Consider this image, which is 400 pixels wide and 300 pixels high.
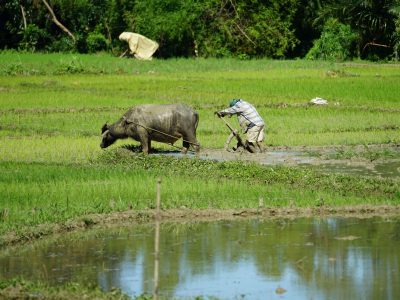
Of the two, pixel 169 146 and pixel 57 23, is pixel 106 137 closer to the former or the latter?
pixel 169 146

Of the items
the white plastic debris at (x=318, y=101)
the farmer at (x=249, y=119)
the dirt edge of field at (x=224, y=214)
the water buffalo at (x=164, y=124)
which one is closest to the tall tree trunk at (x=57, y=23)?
the white plastic debris at (x=318, y=101)

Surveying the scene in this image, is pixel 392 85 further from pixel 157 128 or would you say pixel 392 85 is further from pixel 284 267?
pixel 284 267

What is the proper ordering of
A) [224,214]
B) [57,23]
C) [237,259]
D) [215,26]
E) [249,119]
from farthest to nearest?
1. [57,23]
2. [215,26]
3. [249,119]
4. [224,214]
5. [237,259]

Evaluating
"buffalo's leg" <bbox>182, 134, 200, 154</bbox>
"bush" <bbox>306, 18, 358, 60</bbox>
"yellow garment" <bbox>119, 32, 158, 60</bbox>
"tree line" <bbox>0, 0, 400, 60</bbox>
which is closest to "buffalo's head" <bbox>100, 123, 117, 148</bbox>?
"buffalo's leg" <bbox>182, 134, 200, 154</bbox>

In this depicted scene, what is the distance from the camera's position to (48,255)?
7832 mm

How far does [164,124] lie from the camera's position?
13977 mm

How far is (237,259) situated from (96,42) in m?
27.8

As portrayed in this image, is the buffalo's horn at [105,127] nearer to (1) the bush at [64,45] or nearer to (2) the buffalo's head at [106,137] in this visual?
(2) the buffalo's head at [106,137]

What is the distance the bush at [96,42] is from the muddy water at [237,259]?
26.1 metres

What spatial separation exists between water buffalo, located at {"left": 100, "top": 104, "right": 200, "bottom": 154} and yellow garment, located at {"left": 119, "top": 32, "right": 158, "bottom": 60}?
708 inches

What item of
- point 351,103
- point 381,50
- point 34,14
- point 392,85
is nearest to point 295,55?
point 381,50

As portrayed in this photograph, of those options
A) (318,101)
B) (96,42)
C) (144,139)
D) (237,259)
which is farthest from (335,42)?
(237,259)

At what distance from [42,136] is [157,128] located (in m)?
2.63

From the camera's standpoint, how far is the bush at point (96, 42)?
113 feet
